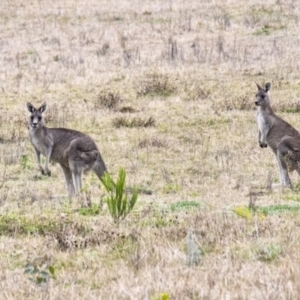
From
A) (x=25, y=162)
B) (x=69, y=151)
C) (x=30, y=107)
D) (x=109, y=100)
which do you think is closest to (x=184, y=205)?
(x=69, y=151)

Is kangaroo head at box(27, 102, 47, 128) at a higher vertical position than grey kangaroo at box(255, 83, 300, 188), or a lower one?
higher

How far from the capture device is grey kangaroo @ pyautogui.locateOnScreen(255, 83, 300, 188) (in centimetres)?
1089

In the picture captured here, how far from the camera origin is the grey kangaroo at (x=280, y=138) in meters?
10.9

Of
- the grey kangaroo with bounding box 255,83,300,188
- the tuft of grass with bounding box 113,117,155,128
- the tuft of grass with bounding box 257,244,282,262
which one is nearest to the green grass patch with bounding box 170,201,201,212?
the grey kangaroo with bounding box 255,83,300,188

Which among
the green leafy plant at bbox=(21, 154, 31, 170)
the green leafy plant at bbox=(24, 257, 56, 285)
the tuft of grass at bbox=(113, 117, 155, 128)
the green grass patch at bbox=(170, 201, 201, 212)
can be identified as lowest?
the green leafy plant at bbox=(21, 154, 31, 170)

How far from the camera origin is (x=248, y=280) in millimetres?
5352

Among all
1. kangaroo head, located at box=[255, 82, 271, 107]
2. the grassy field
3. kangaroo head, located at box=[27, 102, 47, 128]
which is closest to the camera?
the grassy field

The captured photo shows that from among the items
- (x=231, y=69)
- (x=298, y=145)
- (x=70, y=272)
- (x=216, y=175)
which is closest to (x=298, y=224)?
(x=70, y=272)

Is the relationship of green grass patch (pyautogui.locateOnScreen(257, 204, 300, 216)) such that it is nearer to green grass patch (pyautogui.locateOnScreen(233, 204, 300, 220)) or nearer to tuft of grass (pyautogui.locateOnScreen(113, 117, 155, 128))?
green grass patch (pyautogui.locateOnScreen(233, 204, 300, 220))

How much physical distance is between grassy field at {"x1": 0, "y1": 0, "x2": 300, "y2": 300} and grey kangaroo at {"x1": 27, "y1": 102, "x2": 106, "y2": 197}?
335mm

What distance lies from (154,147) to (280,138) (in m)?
3.05

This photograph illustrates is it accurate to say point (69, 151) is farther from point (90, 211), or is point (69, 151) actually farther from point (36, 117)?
point (90, 211)

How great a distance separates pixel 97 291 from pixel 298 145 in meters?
6.09

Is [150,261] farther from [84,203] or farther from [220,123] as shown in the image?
[220,123]
